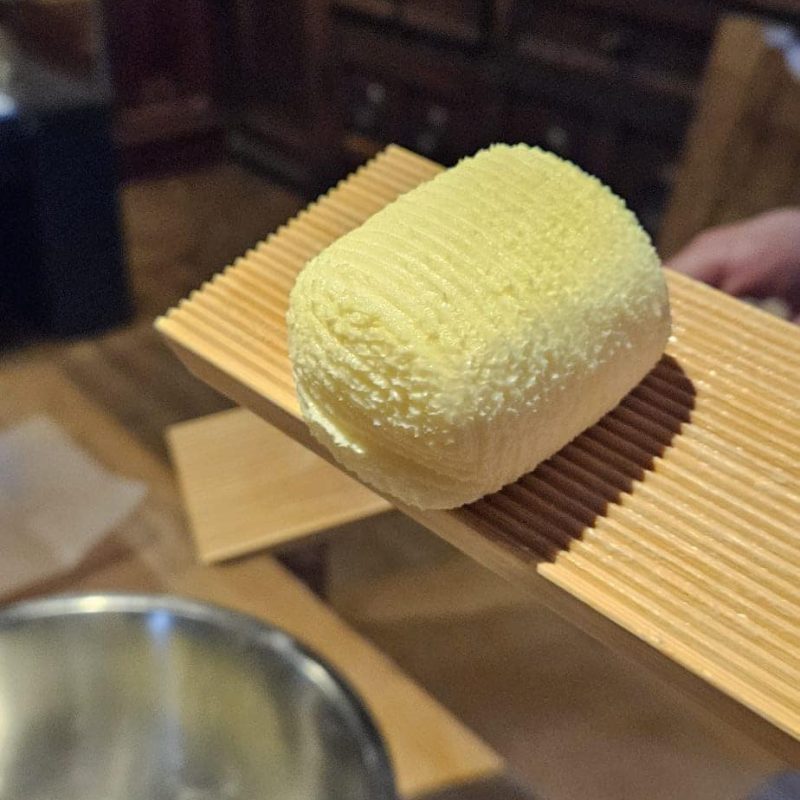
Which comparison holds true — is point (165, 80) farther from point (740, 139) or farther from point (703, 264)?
point (703, 264)

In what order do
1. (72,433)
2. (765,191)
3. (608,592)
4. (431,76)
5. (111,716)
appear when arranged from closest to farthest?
(608,592) < (111,716) < (72,433) < (765,191) < (431,76)

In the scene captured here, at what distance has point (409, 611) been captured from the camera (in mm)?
467

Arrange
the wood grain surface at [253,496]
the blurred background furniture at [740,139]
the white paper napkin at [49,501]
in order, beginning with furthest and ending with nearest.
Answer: the blurred background furniture at [740,139], the white paper napkin at [49,501], the wood grain surface at [253,496]

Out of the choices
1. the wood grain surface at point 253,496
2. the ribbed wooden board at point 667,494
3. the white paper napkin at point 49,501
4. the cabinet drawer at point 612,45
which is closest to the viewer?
the ribbed wooden board at point 667,494

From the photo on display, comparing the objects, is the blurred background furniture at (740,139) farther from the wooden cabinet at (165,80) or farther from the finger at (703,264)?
the wooden cabinet at (165,80)

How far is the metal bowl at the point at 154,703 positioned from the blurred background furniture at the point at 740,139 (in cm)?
43

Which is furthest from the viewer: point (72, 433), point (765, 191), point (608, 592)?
point (765, 191)

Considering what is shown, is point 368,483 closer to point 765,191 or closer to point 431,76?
point 765,191

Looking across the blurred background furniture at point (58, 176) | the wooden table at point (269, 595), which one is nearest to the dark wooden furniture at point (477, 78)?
the blurred background furniture at point (58, 176)

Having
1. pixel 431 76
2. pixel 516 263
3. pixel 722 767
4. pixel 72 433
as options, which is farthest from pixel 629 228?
pixel 431 76

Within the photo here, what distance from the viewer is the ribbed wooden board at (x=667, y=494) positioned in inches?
8.0

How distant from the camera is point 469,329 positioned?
0.67 feet

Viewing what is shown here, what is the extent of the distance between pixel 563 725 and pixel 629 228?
22 cm

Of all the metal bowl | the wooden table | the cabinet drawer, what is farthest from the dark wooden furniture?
the metal bowl
